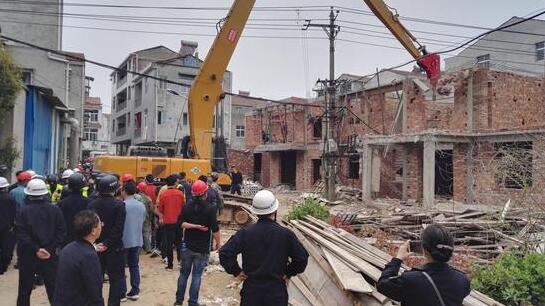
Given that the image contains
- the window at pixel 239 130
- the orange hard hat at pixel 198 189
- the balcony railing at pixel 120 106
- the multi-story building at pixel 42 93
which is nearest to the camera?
the orange hard hat at pixel 198 189

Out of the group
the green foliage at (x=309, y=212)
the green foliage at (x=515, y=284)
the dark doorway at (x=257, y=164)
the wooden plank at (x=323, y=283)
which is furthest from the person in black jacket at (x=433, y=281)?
the dark doorway at (x=257, y=164)

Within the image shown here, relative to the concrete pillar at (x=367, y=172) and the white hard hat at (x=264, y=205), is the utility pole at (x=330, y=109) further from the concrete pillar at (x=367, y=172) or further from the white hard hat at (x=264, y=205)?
the white hard hat at (x=264, y=205)

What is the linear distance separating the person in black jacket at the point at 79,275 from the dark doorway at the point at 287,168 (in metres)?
31.2

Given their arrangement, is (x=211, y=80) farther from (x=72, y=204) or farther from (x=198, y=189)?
(x=72, y=204)

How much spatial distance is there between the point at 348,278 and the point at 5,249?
18.7ft

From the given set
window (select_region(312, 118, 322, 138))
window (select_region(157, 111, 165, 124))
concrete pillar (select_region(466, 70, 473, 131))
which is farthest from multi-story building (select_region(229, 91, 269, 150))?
concrete pillar (select_region(466, 70, 473, 131))

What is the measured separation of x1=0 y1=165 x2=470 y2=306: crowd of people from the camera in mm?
3268

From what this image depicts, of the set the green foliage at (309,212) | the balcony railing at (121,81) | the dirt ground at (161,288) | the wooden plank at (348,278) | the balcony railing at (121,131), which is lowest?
the dirt ground at (161,288)

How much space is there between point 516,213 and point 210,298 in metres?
7.13

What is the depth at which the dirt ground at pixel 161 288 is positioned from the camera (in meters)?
7.04

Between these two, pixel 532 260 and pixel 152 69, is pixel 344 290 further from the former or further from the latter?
pixel 152 69

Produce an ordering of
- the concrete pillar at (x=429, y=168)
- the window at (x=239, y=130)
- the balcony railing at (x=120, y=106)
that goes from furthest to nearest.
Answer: the balcony railing at (x=120, y=106), the window at (x=239, y=130), the concrete pillar at (x=429, y=168)

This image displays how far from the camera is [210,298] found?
7.44 meters

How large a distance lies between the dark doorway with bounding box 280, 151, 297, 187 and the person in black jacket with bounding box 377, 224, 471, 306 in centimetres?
3164
